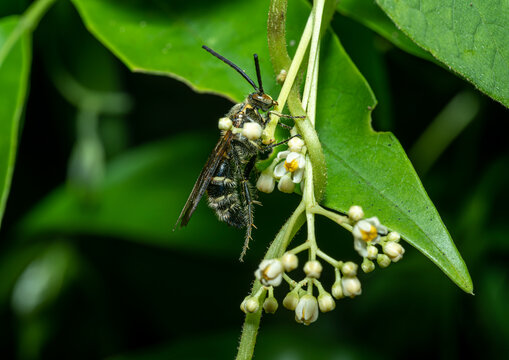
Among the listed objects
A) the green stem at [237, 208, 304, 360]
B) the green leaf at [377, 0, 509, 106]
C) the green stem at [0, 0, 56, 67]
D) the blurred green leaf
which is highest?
the green leaf at [377, 0, 509, 106]

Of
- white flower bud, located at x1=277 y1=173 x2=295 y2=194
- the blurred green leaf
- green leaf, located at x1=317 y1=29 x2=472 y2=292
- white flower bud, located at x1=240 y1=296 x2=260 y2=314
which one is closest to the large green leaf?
green leaf, located at x1=317 y1=29 x2=472 y2=292

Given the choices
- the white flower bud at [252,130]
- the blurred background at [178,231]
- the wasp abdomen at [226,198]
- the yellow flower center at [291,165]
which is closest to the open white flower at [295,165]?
the yellow flower center at [291,165]

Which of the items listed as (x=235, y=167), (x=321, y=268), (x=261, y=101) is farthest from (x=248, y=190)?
(x=321, y=268)

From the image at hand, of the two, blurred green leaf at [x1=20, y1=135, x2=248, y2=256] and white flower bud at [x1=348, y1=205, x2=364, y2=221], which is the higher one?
white flower bud at [x1=348, y1=205, x2=364, y2=221]

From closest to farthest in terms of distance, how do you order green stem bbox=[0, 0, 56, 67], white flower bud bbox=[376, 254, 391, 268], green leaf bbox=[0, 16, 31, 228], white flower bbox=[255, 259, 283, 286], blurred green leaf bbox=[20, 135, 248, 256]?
1. white flower bbox=[255, 259, 283, 286]
2. white flower bud bbox=[376, 254, 391, 268]
3. green leaf bbox=[0, 16, 31, 228]
4. green stem bbox=[0, 0, 56, 67]
5. blurred green leaf bbox=[20, 135, 248, 256]

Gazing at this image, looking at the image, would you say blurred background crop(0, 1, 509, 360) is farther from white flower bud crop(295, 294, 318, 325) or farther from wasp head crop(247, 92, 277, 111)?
white flower bud crop(295, 294, 318, 325)

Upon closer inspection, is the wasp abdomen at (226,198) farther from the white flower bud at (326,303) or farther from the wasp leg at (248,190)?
the white flower bud at (326,303)

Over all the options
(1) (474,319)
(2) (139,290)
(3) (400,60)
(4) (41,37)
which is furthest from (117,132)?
(1) (474,319)
